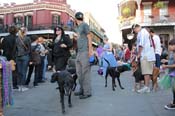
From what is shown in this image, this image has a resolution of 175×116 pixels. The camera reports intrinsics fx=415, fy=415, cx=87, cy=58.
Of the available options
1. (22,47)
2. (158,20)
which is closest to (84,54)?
(22,47)

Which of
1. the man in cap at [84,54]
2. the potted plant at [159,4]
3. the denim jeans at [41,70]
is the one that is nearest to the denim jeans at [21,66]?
the denim jeans at [41,70]

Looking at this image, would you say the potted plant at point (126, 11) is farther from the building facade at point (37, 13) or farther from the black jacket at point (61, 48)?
the black jacket at point (61, 48)

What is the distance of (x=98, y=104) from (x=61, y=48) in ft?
6.15

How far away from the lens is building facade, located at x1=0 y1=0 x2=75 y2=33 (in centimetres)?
Answer: 5234

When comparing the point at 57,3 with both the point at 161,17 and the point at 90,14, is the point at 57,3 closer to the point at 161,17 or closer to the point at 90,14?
the point at 161,17

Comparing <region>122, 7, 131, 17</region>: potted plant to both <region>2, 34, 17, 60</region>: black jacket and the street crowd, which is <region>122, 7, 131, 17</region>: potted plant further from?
<region>2, 34, 17, 60</region>: black jacket

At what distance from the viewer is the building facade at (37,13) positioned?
52344mm

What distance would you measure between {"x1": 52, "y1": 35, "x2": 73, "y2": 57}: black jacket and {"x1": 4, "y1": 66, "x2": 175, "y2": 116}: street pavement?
1.05 m

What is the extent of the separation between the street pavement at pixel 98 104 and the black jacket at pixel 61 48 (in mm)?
1048

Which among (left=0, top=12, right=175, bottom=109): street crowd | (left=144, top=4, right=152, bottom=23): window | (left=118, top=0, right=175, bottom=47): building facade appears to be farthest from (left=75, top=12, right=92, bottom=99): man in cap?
(left=144, top=4, right=152, bottom=23): window

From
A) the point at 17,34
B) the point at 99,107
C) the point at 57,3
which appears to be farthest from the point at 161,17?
the point at 99,107

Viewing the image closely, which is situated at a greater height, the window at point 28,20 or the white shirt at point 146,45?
the window at point 28,20

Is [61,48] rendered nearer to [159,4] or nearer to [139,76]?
[139,76]

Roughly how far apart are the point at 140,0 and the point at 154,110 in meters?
37.7
